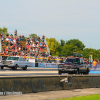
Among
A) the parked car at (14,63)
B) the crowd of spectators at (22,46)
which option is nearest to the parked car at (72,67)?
the parked car at (14,63)

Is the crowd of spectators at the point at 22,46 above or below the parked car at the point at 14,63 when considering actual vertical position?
above

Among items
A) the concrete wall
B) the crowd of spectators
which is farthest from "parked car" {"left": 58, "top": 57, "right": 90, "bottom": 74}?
the crowd of spectators

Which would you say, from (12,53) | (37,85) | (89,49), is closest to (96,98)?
(37,85)

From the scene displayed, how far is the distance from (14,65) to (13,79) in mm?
23461

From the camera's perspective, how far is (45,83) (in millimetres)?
13922

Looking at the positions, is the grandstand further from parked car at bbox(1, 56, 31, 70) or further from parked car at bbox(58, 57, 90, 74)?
parked car at bbox(58, 57, 90, 74)

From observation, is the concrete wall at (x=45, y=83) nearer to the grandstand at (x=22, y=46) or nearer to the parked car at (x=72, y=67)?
the parked car at (x=72, y=67)

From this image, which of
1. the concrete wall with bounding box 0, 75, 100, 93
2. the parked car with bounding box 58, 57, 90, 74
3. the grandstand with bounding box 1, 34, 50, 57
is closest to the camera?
the concrete wall with bounding box 0, 75, 100, 93

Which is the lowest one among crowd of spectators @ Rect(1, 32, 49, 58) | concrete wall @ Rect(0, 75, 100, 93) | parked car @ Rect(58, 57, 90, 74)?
concrete wall @ Rect(0, 75, 100, 93)

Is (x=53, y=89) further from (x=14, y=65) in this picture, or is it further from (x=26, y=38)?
(x=26, y=38)

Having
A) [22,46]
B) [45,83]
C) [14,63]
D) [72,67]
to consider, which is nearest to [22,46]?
[22,46]

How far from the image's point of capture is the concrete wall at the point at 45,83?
12.5 m

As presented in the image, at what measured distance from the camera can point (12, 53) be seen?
160ft

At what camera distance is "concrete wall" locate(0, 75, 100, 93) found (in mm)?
12508
